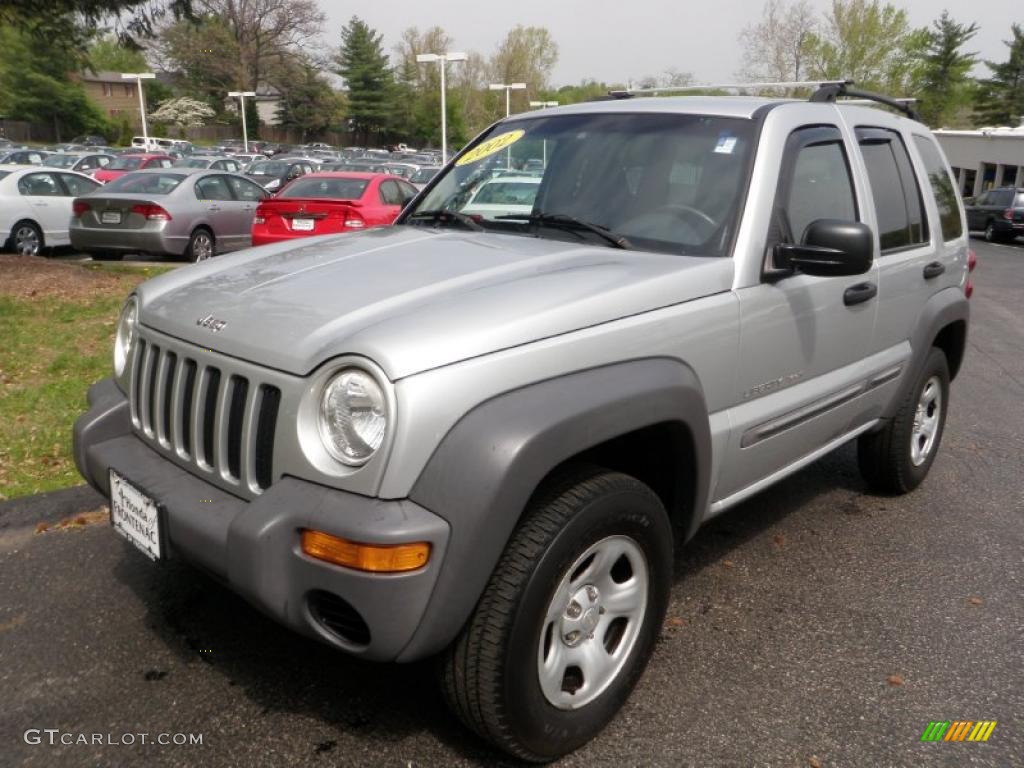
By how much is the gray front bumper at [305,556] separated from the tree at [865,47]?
47686 millimetres

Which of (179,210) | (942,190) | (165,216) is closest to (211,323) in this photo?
(942,190)

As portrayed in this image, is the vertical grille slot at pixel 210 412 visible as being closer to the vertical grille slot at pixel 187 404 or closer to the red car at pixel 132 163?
the vertical grille slot at pixel 187 404

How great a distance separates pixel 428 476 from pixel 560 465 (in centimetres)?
50

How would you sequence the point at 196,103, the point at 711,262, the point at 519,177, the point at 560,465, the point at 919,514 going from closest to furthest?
the point at 560,465 → the point at 711,262 → the point at 519,177 → the point at 919,514 → the point at 196,103

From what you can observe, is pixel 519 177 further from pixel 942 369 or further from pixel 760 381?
pixel 942 369

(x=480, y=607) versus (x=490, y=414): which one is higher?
(x=490, y=414)

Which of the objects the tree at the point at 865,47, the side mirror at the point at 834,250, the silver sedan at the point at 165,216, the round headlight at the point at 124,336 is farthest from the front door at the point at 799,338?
the tree at the point at 865,47

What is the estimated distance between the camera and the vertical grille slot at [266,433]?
2.49 meters

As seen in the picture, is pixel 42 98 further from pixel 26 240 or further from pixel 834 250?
pixel 834 250

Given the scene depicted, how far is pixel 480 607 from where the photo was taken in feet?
7.95

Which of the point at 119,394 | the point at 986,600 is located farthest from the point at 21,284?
the point at 986,600

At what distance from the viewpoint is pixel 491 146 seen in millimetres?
4281

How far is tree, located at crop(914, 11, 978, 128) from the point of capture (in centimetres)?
5700

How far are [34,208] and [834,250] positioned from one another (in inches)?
540
